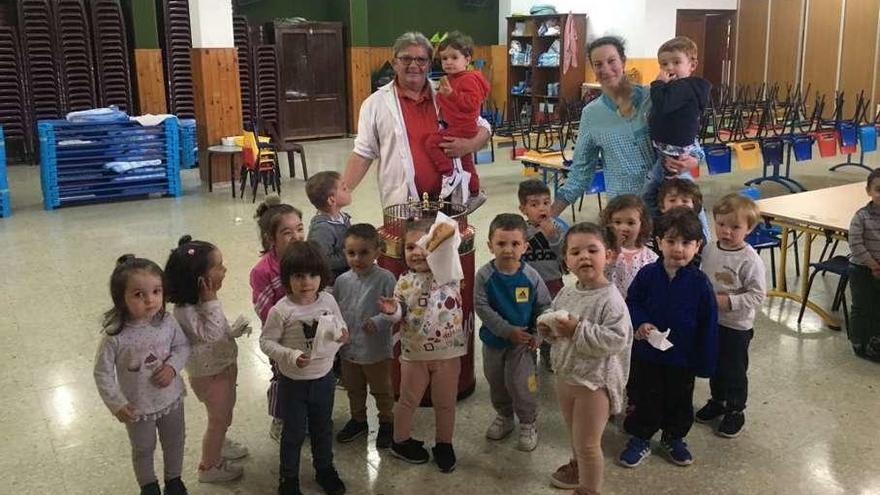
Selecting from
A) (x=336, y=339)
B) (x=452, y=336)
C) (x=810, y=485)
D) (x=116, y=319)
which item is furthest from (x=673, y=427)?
(x=116, y=319)

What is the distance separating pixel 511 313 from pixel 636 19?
9.68m

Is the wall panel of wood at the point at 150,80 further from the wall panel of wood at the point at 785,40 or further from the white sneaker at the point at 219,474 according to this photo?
the wall panel of wood at the point at 785,40

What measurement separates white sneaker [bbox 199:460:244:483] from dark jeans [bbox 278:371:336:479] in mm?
283

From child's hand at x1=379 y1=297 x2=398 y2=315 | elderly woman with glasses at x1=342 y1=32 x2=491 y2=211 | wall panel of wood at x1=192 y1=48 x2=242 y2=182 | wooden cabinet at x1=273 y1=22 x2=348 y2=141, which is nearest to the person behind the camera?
child's hand at x1=379 y1=297 x2=398 y2=315

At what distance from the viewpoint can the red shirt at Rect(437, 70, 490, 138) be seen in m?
3.38

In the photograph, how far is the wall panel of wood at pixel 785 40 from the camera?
13000mm

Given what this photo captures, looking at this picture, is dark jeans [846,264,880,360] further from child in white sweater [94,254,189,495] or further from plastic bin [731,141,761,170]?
plastic bin [731,141,761,170]

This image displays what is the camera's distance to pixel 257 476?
294 centimetres

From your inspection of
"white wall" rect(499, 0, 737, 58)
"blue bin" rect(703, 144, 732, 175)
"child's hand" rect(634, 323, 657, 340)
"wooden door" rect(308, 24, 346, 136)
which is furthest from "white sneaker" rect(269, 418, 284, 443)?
"wooden door" rect(308, 24, 346, 136)

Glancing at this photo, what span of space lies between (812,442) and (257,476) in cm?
217

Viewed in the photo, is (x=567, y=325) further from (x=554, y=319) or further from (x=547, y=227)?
(x=547, y=227)

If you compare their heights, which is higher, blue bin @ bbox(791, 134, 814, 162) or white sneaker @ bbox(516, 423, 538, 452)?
blue bin @ bbox(791, 134, 814, 162)

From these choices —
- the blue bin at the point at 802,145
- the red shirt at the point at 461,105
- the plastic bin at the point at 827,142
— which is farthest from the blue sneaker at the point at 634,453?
the plastic bin at the point at 827,142

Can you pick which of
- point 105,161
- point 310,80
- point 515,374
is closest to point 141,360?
point 515,374
